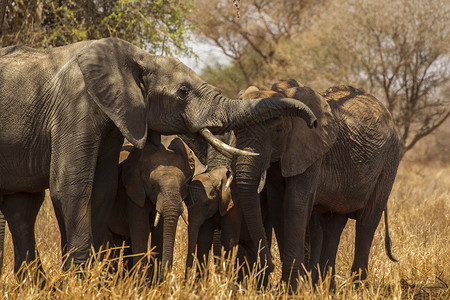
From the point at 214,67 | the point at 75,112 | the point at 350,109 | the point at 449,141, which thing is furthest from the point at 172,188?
the point at 449,141

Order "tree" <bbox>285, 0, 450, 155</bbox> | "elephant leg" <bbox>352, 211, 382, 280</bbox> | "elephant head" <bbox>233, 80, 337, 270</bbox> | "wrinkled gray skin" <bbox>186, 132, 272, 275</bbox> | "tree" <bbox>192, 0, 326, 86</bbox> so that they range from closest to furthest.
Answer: "elephant head" <bbox>233, 80, 337, 270</bbox>, "wrinkled gray skin" <bbox>186, 132, 272, 275</bbox>, "elephant leg" <bbox>352, 211, 382, 280</bbox>, "tree" <bbox>285, 0, 450, 155</bbox>, "tree" <bbox>192, 0, 326, 86</bbox>

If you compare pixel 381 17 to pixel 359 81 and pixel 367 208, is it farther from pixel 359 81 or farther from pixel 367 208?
pixel 367 208

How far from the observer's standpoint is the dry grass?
157 inches

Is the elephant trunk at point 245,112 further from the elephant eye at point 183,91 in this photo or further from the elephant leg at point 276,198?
the elephant leg at point 276,198

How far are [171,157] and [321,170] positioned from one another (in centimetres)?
118

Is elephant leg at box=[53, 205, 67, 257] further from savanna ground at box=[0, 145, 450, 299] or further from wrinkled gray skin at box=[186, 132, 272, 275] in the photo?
wrinkled gray skin at box=[186, 132, 272, 275]

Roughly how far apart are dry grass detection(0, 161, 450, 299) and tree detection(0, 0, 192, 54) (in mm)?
2191

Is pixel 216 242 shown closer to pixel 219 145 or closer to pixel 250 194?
pixel 250 194

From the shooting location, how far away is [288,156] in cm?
509

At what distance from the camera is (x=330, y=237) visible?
6250mm

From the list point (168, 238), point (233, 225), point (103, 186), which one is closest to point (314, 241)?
point (233, 225)

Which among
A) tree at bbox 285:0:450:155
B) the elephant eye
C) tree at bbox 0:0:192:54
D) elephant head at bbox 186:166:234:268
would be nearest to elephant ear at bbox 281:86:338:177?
elephant head at bbox 186:166:234:268

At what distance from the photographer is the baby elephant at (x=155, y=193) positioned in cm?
514

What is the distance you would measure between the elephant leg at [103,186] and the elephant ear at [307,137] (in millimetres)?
1207
